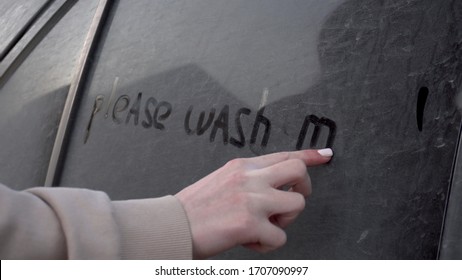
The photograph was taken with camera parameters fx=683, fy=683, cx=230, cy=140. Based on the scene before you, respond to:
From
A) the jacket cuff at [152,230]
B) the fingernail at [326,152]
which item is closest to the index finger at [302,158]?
the fingernail at [326,152]

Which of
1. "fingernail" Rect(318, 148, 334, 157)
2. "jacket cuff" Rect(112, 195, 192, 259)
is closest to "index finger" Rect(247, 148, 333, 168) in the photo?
→ "fingernail" Rect(318, 148, 334, 157)

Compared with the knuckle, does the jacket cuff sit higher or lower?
higher

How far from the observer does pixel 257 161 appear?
4.07 feet

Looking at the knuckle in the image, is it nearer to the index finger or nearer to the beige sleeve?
the index finger

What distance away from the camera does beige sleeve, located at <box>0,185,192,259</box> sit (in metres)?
1.03

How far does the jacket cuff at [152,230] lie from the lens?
1087mm

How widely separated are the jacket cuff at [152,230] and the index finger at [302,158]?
178 mm

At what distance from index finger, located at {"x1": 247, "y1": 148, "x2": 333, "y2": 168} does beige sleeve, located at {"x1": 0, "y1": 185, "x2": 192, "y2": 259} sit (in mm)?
181

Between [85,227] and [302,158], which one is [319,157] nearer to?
[302,158]

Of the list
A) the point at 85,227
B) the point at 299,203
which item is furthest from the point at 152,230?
the point at 299,203

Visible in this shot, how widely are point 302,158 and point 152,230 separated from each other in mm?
307

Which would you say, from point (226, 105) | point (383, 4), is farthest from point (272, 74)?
point (383, 4)

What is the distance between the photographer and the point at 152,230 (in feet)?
3.63
